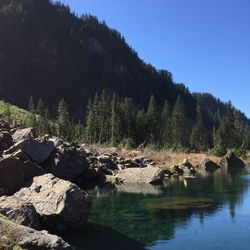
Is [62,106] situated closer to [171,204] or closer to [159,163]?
[159,163]

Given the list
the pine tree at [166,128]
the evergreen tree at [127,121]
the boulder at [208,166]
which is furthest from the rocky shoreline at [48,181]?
the pine tree at [166,128]

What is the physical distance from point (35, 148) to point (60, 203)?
54.7ft

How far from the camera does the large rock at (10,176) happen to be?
29.8 metres

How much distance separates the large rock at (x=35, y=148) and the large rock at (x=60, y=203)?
39.1ft

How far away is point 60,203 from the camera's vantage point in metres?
25.8

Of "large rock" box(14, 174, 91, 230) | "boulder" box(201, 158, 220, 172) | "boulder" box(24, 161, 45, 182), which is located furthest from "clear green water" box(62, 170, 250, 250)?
"boulder" box(201, 158, 220, 172)

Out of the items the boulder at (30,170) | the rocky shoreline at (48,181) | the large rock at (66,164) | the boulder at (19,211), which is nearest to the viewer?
the rocky shoreline at (48,181)

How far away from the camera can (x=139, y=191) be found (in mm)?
44469

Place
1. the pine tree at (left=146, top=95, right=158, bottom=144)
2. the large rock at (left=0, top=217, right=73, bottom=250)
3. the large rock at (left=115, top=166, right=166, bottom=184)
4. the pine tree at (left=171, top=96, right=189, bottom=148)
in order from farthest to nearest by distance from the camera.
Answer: the pine tree at (left=171, top=96, right=189, bottom=148) → the pine tree at (left=146, top=95, right=158, bottom=144) → the large rock at (left=115, top=166, right=166, bottom=184) → the large rock at (left=0, top=217, right=73, bottom=250)

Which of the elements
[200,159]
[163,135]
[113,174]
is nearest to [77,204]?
[113,174]

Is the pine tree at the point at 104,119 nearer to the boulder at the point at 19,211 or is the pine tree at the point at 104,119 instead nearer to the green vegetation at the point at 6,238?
the boulder at the point at 19,211

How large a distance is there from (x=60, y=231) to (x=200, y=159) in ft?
198

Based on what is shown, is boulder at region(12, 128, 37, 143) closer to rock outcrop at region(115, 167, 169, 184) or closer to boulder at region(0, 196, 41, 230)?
rock outcrop at region(115, 167, 169, 184)

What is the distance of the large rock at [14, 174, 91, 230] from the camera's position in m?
25.6
